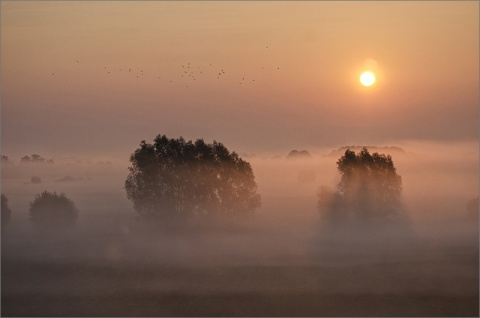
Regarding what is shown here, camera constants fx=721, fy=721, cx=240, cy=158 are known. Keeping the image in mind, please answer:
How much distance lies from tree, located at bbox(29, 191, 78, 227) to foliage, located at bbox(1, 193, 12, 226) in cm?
208

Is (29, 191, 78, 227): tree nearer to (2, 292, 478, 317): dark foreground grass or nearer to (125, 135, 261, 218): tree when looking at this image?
(125, 135, 261, 218): tree

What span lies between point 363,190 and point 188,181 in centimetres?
1678

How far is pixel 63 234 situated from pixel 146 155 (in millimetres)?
10981

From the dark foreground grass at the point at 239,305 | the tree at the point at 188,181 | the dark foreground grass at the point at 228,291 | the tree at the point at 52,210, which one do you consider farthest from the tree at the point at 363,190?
the tree at the point at 52,210

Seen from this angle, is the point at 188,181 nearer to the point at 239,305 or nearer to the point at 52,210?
the point at 52,210

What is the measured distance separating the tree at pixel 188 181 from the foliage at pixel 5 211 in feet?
37.5

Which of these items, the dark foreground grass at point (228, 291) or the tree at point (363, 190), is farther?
the tree at point (363, 190)

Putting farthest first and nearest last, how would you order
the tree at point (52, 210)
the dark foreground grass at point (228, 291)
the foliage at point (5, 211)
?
the tree at point (52, 210) < the foliage at point (5, 211) < the dark foreground grass at point (228, 291)

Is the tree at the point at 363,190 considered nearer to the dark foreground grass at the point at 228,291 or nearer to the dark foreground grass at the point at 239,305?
the dark foreground grass at the point at 228,291

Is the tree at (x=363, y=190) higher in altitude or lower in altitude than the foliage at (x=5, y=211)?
higher

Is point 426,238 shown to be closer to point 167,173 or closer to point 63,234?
point 167,173

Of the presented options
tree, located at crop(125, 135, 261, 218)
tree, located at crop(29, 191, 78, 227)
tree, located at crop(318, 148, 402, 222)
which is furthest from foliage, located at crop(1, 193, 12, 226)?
tree, located at crop(318, 148, 402, 222)

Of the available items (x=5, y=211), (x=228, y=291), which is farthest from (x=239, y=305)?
(x=5, y=211)

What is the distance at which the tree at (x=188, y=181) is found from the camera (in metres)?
68.5
